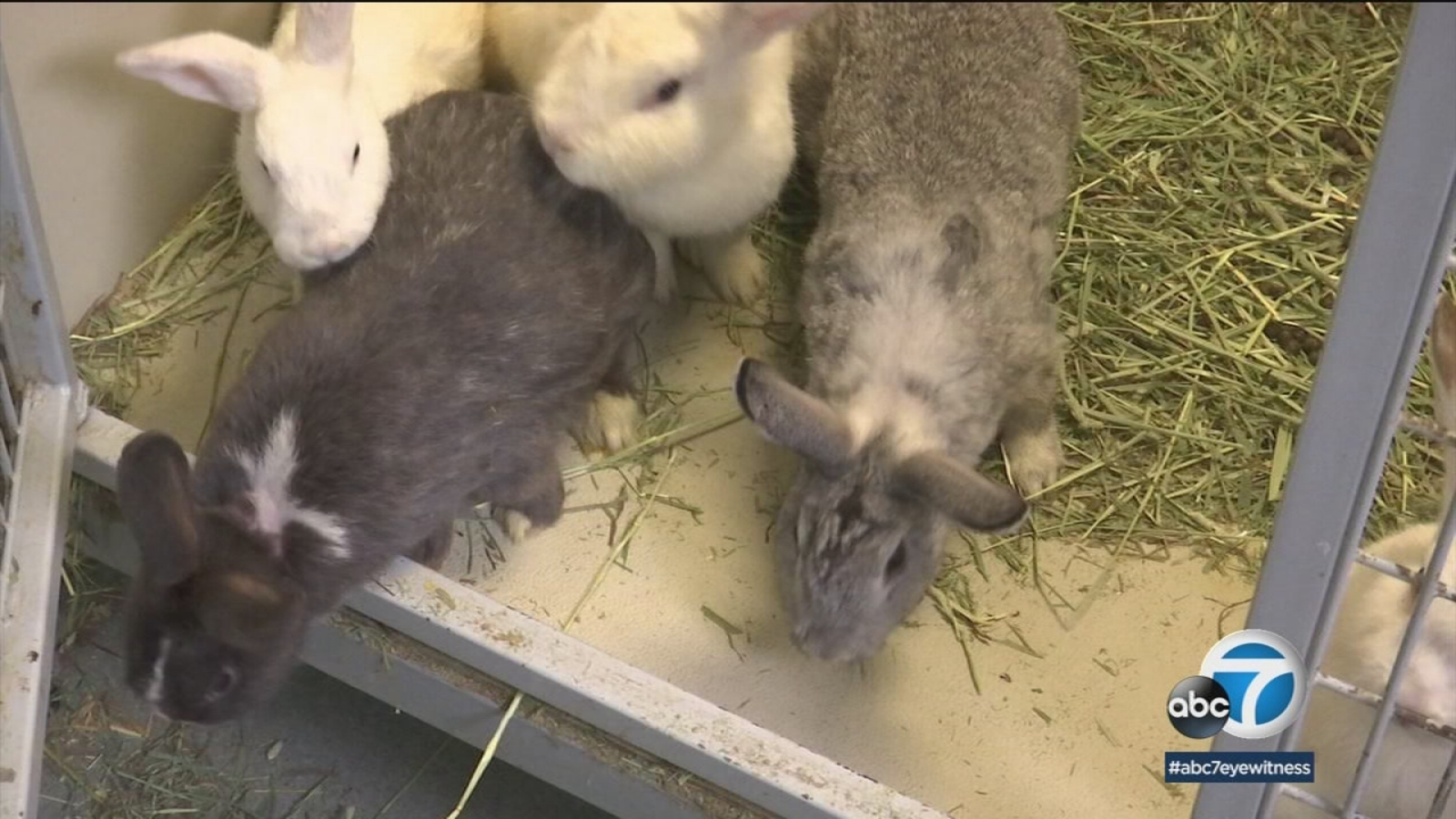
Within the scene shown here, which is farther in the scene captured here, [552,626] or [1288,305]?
[1288,305]

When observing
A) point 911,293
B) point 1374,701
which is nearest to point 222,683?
point 911,293

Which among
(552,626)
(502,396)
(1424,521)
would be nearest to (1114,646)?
(1424,521)

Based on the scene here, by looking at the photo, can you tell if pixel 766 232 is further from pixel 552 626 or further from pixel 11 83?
pixel 11 83

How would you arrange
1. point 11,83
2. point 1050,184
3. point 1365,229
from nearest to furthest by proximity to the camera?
point 1365,229 → point 11,83 → point 1050,184

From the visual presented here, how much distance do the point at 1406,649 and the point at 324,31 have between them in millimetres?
1070

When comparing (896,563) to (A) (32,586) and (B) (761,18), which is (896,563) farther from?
(A) (32,586)

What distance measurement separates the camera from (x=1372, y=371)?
4.00ft

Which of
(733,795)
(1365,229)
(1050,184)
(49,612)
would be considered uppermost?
(1365,229)

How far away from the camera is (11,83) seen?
1.57m

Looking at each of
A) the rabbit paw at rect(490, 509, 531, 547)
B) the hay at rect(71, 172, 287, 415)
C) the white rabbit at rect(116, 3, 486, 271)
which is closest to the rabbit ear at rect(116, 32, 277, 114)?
the white rabbit at rect(116, 3, 486, 271)

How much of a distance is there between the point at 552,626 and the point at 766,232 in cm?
74

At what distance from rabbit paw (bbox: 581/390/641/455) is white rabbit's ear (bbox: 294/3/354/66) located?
36.2 inches

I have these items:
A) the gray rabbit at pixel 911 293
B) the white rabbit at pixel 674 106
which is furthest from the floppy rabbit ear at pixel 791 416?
the white rabbit at pixel 674 106

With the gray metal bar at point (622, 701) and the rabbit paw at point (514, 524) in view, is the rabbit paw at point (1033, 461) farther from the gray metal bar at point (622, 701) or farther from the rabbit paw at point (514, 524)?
the rabbit paw at point (514, 524)
